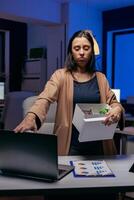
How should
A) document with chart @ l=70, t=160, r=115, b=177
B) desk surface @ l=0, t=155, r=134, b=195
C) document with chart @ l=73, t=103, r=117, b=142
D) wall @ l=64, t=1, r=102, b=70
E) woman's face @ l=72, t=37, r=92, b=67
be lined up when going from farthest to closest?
wall @ l=64, t=1, r=102, b=70, woman's face @ l=72, t=37, r=92, b=67, document with chart @ l=73, t=103, r=117, b=142, document with chart @ l=70, t=160, r=115, b=177, desk surface @ l=0, t=155, r=134, b=195

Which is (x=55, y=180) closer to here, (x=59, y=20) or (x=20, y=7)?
(x=20, y=7)

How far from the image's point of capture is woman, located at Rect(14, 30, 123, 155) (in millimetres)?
1615

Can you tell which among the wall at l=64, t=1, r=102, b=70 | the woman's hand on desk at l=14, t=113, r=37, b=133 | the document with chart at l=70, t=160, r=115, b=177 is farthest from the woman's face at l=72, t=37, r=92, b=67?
the wall at l=64, t=1, r=102, b=70

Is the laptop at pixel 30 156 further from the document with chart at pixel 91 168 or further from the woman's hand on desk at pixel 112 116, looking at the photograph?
the woman's hand on desk at pixel 112 116

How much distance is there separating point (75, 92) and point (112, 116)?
23 centimetres

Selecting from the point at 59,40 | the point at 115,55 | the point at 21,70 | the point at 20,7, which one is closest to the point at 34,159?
the point at 20,7

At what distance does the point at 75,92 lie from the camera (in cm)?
164

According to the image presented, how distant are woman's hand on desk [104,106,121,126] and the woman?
0.11 ft

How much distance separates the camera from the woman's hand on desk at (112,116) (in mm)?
1493

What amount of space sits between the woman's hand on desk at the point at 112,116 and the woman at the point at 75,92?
0.03m

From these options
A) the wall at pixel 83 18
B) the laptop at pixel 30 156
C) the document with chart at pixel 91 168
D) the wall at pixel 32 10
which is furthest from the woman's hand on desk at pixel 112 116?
the wall at pixel 83 18

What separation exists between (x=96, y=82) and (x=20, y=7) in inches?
153

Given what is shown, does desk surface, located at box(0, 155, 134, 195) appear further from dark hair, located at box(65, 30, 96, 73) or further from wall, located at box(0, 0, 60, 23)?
wall, located at box(0, 0, 60, 23)

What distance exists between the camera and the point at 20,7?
17.2ft
